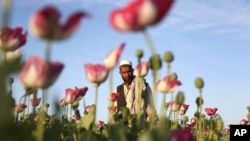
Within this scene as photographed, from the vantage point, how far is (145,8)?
118 centimetres

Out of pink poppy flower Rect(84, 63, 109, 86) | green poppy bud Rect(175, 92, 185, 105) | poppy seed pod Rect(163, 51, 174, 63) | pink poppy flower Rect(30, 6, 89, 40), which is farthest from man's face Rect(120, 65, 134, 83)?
pink poppy flower Rect(30, 6, 89, 40)

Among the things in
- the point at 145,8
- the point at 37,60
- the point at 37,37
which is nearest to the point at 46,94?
the point at 37,60

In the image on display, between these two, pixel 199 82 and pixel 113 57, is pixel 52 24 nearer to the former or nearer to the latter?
pixel 113 57

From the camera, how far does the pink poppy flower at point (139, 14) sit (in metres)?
1.18

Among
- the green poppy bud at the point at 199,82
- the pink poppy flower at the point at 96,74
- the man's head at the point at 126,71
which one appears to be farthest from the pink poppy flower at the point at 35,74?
the man's head at the point at 126,71

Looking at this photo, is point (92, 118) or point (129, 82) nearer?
point (92, 118)

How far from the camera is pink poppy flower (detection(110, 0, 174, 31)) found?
1178 millimetres

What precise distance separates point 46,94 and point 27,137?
14.9 inches

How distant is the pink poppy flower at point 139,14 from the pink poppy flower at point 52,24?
7.7 inches

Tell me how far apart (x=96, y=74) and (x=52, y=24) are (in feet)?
3.23

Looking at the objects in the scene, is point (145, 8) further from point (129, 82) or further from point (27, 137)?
point (129, 82)

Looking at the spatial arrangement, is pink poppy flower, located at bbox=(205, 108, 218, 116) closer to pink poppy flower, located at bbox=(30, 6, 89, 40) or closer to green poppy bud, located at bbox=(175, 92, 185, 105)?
green poppy bud, located at bbox=(175, 92, 185, 105)

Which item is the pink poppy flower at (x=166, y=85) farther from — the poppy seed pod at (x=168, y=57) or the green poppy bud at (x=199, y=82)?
the green poppy bud at (x=199, y=82)

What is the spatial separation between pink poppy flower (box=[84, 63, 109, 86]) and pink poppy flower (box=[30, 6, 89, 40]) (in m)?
0.91
